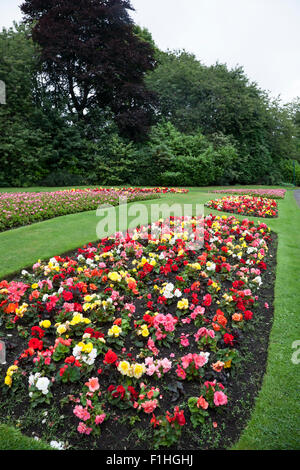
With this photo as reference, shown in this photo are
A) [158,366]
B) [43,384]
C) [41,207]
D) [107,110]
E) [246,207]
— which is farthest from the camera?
[107,110]

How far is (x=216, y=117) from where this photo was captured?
72.9 ft

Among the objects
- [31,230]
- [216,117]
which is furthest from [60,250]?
[216,117]

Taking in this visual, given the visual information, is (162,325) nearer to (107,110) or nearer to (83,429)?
(83,429)

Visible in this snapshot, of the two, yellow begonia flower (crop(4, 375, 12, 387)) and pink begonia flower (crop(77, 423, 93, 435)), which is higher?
yellow begonia flower (crop(4, 375, 12, 387))

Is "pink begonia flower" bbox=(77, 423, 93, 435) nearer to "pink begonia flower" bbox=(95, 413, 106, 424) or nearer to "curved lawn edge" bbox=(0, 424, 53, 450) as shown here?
"pink begonia flower" bbox=(95, 413, 106, 424)

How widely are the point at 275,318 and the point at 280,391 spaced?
1.02 m

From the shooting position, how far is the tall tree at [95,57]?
54.9 ft

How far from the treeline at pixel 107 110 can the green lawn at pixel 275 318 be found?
1073 cm

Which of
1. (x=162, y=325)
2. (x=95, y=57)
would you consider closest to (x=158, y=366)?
(x=162, y=325)

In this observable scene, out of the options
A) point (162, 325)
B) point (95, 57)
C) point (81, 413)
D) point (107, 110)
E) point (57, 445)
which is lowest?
point (57, 445)

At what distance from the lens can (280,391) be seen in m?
2.11

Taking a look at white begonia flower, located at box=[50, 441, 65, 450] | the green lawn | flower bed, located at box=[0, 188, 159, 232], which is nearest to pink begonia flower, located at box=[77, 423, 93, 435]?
white begonia flower, located at box=[50, 441, 65, 450]

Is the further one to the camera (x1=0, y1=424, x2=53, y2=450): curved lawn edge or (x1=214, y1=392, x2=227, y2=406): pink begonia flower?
(x1=214, y1=392, x2=227, y2=406): pink begonia flower

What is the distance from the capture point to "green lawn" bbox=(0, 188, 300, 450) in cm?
179
